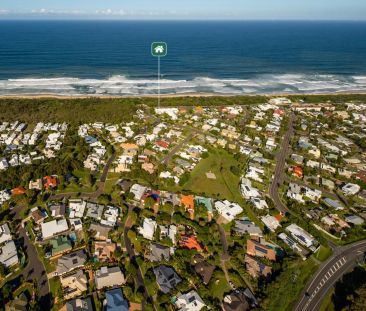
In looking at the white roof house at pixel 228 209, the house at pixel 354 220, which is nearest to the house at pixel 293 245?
the white roof house at pixel 228 209

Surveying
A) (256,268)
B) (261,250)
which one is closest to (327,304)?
(256,268)

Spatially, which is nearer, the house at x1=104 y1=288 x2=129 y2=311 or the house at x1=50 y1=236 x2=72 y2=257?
the house at x1=104 y1=288 x2=129 y2=311

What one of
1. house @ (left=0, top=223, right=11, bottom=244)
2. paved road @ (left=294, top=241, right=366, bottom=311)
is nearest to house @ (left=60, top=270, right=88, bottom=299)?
house @ (left=0, top=223, right=11, bottom=244)

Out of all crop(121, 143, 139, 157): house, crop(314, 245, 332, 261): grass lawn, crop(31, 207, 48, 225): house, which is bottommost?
crop(314, 245, 332, 261): grass lawn

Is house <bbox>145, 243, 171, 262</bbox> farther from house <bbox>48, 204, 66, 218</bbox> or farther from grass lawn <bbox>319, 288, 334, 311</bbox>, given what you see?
grass lawn <bbox>319, 288, 334, 311</bbox>

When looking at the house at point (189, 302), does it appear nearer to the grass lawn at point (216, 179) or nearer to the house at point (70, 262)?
the house at point (70, 262)

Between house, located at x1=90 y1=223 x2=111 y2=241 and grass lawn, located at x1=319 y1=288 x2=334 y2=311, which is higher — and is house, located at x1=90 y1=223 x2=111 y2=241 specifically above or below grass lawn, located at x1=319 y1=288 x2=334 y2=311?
above

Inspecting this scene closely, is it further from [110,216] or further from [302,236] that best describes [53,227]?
[302,236]
